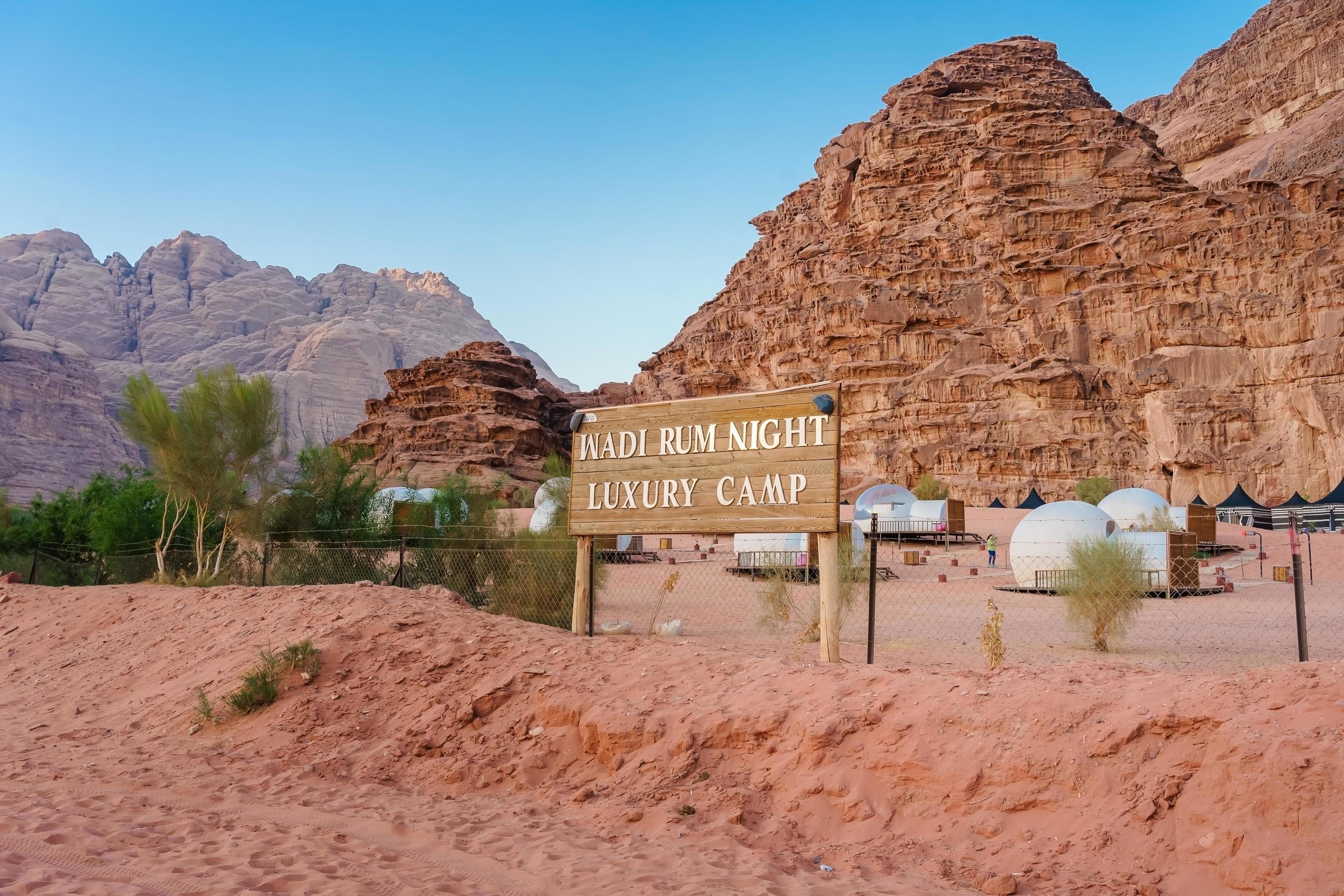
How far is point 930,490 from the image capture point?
57156 millimetres

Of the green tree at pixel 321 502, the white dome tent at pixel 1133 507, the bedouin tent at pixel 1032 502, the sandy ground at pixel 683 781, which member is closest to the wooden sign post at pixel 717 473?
the sandy ground at pixel 683 781

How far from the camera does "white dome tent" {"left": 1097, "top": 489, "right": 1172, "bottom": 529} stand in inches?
1288

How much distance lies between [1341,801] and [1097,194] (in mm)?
79123

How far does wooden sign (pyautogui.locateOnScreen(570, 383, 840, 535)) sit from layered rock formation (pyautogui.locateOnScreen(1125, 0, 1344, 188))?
95.5 meters

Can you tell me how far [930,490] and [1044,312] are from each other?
20401 millimetres

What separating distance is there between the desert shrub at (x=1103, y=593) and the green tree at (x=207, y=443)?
52.3ft

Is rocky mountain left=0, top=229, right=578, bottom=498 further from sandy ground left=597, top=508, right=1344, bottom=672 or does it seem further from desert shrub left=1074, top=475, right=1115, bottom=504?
sandy ground left=597, top=508, right=1344, bottom=672

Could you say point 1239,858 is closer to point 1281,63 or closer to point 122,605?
point 122,605

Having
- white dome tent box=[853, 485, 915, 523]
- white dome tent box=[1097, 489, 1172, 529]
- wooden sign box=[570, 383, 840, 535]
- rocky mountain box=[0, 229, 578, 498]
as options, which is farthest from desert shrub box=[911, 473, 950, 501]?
rocky mountain box=[0, 229, 578, 498]

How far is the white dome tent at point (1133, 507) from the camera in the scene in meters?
32.7

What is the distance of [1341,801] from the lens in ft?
15.0

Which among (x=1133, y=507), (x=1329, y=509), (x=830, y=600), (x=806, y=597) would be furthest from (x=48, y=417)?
(x=1329, y=509)

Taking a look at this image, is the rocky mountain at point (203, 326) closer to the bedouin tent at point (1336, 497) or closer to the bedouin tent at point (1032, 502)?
the bedouin tent at point (1032, 502)

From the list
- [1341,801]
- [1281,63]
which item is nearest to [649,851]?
[1341,801]
